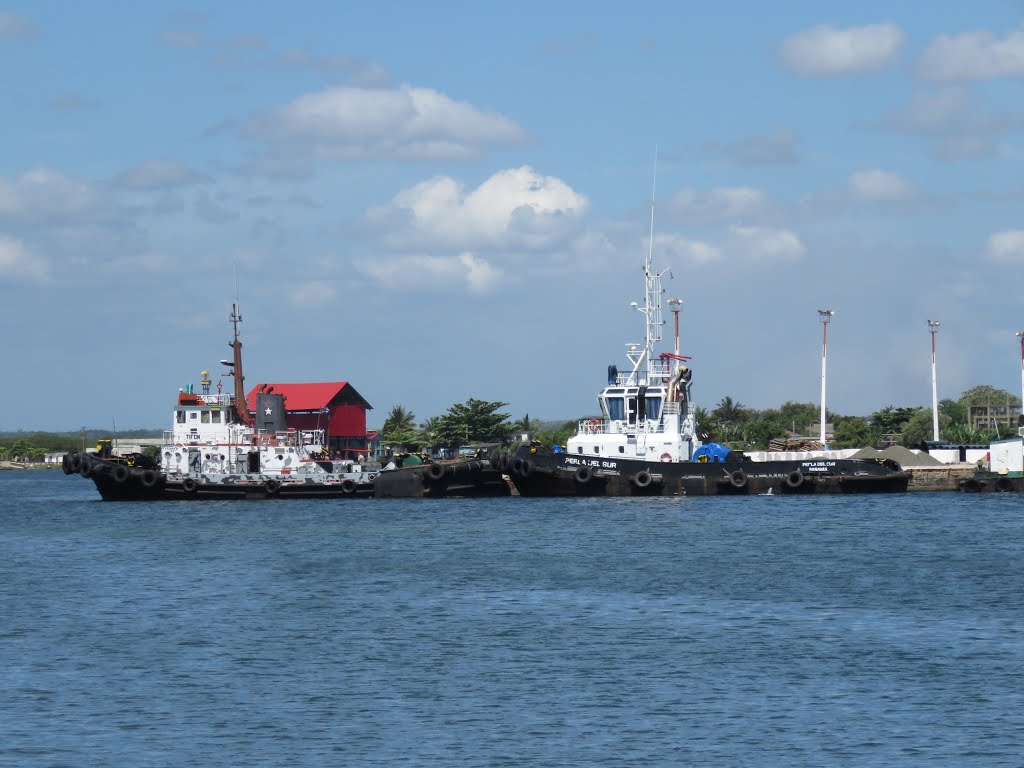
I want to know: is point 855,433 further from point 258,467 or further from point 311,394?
point 258,467

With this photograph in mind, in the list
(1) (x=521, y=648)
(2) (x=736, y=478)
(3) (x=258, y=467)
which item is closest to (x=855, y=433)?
(2) (x=736, y=478)

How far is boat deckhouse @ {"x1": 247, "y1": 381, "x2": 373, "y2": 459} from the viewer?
118 meters

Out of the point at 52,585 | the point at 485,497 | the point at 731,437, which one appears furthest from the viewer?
the point at 731,437

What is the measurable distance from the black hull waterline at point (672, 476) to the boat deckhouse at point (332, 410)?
167ft

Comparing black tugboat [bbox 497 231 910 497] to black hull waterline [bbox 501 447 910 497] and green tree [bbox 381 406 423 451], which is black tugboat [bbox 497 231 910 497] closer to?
black hull waterline [bbox 501 447 910 497]

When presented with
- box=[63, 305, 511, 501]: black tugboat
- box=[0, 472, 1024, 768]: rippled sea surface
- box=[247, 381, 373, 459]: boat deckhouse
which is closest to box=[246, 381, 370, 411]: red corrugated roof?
box=[247, 381, 373, 459]: boat deckhouse

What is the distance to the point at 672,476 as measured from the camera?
2640 inches

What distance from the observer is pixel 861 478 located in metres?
70.6

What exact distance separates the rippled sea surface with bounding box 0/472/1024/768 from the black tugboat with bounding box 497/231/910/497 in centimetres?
1063

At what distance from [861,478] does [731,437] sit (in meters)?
86.5

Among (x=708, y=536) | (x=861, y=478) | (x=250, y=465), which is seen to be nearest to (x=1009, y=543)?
(x=708, y=536)

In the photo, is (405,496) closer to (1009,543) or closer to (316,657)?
(1009,543)

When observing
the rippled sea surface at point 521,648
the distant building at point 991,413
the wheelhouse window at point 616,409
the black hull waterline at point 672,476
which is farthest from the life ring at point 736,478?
the distant building at point 991,413

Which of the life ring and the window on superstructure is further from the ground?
the window on superstructure
